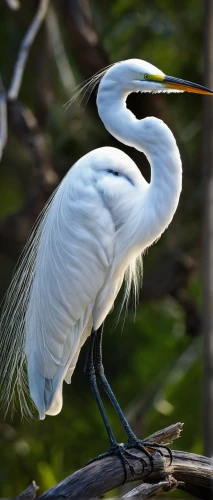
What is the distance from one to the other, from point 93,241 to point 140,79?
0.52 metres

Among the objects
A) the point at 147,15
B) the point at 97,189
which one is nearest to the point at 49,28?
the point at 147,15

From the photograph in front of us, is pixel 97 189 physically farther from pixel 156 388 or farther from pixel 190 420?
pixel 190 420

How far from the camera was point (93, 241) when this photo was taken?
9.04 feet

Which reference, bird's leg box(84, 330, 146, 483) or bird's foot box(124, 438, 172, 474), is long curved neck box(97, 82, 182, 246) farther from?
bird's foot box(124, 438, 172, 474)

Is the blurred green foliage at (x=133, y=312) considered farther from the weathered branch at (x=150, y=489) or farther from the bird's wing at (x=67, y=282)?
the weathered branch at (x=150, y=489)

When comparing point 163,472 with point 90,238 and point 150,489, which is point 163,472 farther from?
point 90,238

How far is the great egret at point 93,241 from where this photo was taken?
2.64m

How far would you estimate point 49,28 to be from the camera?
6.11 m

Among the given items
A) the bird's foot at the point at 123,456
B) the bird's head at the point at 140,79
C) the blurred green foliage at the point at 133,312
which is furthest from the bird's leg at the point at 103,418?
the blurred green foliage at the point at 133,312

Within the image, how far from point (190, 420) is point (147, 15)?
10.0 ft

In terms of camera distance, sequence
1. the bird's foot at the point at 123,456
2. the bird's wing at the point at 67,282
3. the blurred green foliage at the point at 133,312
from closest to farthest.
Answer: the bird's foot at the point at 123,456 → the bird's wing at the point at 67,282 → the blurred green foliage at the point at 133,312

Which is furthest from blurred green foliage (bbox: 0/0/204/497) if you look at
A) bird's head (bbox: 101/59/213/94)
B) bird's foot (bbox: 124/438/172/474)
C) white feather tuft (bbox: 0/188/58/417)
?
bird's foot (bbox: 124/438/172/474)

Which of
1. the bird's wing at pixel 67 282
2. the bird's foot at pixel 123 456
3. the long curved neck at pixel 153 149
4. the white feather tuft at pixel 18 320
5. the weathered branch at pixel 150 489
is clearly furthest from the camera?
the white feather tuft at pixel 18 320

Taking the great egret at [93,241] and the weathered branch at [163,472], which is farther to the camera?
the great egret at [93,241]
